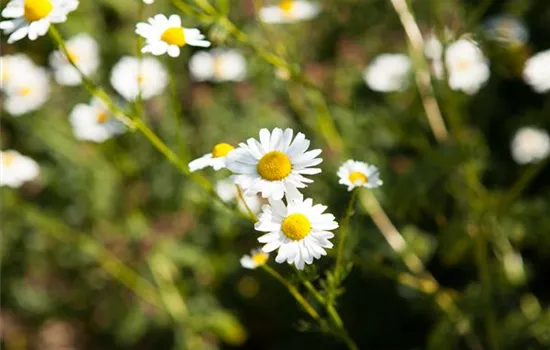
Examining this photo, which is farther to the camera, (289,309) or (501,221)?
(289,309)

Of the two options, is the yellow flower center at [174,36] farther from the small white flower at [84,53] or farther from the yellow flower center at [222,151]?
the small white flower at [84,53]

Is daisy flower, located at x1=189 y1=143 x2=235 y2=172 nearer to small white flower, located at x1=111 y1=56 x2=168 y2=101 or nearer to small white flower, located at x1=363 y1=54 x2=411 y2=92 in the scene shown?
small white flower, located at x1=111 y1=56 x2=168 y2=101

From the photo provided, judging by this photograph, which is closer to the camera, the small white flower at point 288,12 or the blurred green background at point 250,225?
the blurred green background at point 250,225

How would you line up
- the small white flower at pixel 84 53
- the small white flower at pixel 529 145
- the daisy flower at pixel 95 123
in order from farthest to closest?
1. the small white flower at pixel 84 53
2. the small white flower at pixel 529 145
3. the daisy flower at pixel 95 123

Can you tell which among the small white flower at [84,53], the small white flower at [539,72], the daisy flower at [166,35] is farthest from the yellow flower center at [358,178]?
the small white flower at [84,53]

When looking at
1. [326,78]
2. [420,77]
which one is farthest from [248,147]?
[326,78]

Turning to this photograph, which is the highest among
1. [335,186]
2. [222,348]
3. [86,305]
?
[335,186]

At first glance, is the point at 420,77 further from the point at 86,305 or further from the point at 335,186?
the point at 86,305
